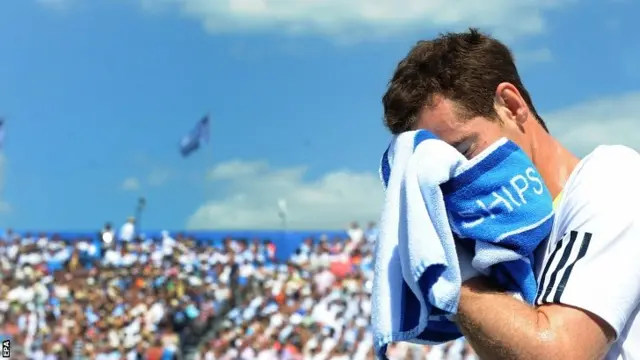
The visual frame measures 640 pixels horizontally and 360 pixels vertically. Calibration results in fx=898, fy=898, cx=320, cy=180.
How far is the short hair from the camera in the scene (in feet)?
5.95

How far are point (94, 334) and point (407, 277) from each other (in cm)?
1443

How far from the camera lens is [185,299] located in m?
16.4

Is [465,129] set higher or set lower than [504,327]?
higher

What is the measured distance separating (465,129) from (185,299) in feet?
49.4

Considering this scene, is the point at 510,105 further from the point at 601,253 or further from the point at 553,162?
the point at 601,253

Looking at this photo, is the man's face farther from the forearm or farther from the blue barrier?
the blue barrier

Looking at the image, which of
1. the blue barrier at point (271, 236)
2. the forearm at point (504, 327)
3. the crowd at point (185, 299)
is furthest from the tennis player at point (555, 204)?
the blue barrier at point (271, 236)

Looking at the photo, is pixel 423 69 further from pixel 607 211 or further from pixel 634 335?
pixel 634 335

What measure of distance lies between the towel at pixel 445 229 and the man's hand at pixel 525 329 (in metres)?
0.04

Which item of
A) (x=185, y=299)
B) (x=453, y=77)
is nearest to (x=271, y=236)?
(x=185, y=299)

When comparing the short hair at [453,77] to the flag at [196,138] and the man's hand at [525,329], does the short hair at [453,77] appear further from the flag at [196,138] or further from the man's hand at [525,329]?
the flag at [196,138]

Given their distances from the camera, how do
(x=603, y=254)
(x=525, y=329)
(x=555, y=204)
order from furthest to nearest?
(x=555, y=204)
(x=603, y=254)
(x=525, y=329)

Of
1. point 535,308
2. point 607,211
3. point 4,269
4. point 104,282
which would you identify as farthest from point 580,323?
point 4,269

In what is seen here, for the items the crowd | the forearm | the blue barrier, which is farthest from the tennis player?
the blue barrier
